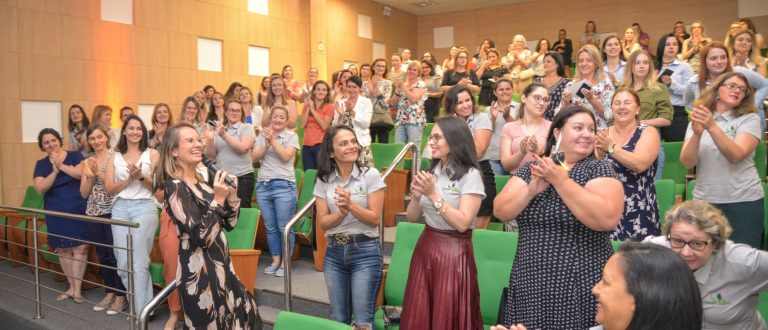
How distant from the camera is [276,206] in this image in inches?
181

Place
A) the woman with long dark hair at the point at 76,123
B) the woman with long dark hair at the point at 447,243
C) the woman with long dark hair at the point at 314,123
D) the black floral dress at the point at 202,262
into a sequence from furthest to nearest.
Answer: the woman with long dark hair at the point at 76,123, the woman with long dark hair at the point at 314,123, the black floral dress at the point at 202,262, the woman with long dark hair at the point at 447,243

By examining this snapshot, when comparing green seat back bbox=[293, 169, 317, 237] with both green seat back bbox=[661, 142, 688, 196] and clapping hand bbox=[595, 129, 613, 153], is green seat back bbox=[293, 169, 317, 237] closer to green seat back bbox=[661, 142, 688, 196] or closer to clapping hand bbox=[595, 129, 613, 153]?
clapping hand bbox=[595, 129, 613, 153]

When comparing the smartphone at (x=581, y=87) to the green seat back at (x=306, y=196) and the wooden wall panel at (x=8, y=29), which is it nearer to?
the green seat back at (x=306, y=196)

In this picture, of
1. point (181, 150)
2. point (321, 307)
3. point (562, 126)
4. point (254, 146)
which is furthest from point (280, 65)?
point (562, 126)

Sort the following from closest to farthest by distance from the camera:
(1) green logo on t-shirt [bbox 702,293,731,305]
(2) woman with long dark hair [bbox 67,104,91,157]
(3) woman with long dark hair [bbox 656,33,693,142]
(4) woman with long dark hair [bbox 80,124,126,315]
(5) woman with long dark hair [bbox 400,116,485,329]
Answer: (1) green logo on t-shirt [bbox 702,293,731,305] < (5) woman with long dark hair [bbox 400,116,485,329] < (4) woman with long dark hair [bbox 80,124,126,315] < (3) woman with long dark hair [bbox 656,33,693,142] < (2) woman with long dark hair [bbox 67,104,91,157]

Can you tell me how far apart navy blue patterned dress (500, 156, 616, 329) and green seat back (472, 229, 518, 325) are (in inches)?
30.1

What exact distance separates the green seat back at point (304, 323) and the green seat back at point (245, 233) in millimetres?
2045

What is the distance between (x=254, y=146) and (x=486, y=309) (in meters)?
2.66

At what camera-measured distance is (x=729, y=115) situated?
3.26 meters

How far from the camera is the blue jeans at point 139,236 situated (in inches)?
159

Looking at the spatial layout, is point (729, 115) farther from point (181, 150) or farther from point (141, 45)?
point (141, 45)

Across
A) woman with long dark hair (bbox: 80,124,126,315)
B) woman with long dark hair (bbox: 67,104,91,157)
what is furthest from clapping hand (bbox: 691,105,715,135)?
woman with long dark hair (bbox: 67,104,91,157)

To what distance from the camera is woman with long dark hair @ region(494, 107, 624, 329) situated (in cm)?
194

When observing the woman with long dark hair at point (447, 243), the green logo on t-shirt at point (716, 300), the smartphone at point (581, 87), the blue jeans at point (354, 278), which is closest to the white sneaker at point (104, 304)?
the blue jeans at point (354, 278)
